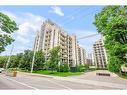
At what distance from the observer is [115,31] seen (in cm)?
1178

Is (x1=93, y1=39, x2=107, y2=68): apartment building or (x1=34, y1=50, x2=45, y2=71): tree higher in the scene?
(x1=93, y1=39, x2=107, y2=68): apartment building

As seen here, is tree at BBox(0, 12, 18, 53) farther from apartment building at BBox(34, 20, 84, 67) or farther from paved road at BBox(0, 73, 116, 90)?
apartment building at BBox(34, 20, 84, 67)

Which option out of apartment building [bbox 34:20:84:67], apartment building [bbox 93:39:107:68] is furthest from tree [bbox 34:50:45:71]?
apartment building [bbox 93:39:107:68]

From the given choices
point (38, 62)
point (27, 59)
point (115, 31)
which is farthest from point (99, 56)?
point (115, 31)

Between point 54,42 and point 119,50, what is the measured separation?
102 feet

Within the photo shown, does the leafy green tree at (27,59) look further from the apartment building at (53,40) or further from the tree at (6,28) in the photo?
the tree at (6,28)

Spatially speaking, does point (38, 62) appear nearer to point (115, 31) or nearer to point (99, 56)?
point (115, 31)

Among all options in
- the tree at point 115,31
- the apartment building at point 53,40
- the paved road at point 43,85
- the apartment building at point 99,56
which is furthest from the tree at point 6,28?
the apartment building at point 99,56

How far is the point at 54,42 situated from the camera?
41.3 m

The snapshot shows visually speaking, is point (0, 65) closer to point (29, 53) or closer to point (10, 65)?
point (10, 65)

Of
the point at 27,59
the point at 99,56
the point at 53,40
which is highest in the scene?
the point at 99,56

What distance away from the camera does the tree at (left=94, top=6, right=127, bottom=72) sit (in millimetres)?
11062

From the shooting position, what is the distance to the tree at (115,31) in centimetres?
1106
